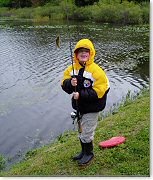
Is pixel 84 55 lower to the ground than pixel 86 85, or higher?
higher

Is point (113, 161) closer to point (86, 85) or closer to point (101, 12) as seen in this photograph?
point (86, 85)

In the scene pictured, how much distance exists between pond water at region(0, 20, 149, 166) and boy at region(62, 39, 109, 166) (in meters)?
4.39

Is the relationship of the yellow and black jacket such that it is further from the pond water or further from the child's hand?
the pond water

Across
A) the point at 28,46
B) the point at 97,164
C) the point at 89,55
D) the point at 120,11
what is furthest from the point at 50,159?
the point at 120,11

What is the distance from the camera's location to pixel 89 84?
4809 millimetres

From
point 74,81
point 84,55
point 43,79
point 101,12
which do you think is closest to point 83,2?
point 101,12

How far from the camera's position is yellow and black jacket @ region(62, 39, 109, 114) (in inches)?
187

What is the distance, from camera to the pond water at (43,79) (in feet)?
34.0

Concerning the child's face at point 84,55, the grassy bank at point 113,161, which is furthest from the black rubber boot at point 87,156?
the child's face at point 84,55

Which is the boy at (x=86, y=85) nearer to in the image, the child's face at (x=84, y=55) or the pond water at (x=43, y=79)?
the child's face at (x=84, y=55)

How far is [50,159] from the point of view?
612 cm

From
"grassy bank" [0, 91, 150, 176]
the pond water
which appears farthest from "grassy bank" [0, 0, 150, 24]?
"grassy bank" [0, 91, 150, 176]

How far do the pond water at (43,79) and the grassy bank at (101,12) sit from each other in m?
11.8

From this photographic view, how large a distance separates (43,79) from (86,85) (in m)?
12.4
